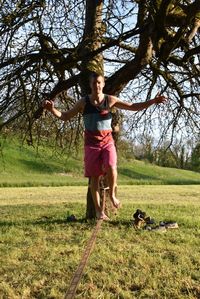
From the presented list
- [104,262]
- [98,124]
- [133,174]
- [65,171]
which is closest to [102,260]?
[104,262]

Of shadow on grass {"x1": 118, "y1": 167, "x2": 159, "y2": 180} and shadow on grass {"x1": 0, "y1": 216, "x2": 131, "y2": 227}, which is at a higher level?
shadow on grass {"x1": 118, "y1": 167, "x2": 159, "y2": 180}

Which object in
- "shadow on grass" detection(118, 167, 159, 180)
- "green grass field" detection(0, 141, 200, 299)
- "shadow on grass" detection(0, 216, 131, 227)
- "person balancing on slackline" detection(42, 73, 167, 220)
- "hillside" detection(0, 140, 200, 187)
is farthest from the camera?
"shadow on grass" detection(118, 167, 159, 180)

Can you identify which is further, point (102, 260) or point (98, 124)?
point (102, 260)

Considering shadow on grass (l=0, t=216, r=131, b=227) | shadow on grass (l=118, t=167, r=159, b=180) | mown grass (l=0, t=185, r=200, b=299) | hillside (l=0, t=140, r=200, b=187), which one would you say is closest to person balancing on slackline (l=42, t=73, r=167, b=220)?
mown grass (l=0, t=185, r=200, b=299)

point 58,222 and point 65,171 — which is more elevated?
point 65,171

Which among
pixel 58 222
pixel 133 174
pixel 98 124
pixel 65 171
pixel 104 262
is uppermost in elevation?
pixel 98 124

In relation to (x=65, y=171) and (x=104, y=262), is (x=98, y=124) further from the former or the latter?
(x=65, y=171)

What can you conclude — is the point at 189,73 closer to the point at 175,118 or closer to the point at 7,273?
the point at 175,118

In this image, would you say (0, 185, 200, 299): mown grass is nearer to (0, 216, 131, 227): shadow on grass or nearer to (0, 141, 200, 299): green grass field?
(0, 141, 200, 299): green grass field

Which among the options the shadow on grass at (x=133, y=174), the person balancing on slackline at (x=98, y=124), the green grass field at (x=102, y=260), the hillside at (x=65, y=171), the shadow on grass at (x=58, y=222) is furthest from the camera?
the shadow on grass at (x=133, y=174)

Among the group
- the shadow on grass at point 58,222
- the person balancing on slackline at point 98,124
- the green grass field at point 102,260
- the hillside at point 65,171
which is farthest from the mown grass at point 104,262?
the hillside at point 65,171

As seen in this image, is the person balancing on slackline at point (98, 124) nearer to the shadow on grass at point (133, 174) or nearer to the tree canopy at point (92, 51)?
the tree canopy at point (92, 51)

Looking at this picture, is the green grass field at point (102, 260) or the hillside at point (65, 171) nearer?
the green grass field at point (102, 260)

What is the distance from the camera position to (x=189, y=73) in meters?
11.8
